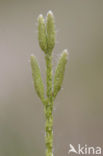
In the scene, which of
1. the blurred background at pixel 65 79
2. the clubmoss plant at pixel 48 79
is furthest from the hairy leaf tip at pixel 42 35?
the blurred background at pixel 65 79

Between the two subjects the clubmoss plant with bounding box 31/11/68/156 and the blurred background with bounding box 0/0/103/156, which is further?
the blurred background with bounding box 0/0/103/156

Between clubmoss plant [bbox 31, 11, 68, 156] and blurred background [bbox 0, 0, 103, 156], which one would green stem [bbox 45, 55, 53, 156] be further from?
blurred background [bbox 0, 0, 103, 156]

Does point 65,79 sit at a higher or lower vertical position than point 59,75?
higher

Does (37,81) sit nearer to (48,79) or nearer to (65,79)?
(48,79)

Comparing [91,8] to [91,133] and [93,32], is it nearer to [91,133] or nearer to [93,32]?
[93,32]

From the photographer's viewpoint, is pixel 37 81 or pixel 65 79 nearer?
pixel 37 81

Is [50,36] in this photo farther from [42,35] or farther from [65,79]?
[65,79]

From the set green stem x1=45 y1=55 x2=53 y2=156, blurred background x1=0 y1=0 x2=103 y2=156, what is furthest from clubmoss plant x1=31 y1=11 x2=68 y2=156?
blurred background x1=0 y1=0 x2=103 y2=156

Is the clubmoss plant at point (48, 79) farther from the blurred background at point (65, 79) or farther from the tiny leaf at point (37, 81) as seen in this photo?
the blurred background at point (65, 79)

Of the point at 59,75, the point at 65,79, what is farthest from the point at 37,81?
the point at 65,79
